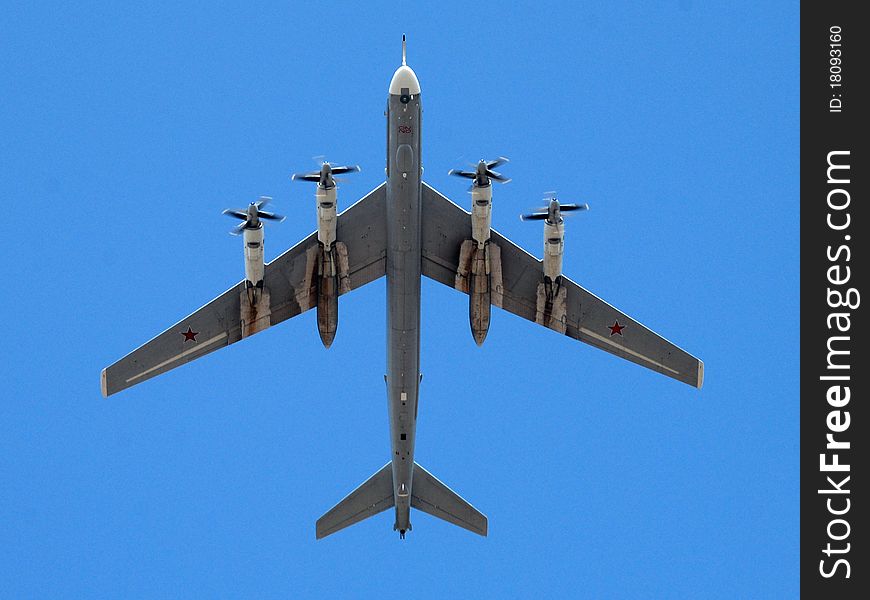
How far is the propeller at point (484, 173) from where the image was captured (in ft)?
155

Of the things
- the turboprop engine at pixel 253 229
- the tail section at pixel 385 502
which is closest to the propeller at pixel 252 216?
the turboprop engine at pixel 253 229

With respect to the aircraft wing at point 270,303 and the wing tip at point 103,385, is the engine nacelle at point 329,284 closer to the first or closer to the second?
the aircraft wing at point 270,303

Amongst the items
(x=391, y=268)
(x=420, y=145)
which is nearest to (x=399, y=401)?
(x=391, y=268)

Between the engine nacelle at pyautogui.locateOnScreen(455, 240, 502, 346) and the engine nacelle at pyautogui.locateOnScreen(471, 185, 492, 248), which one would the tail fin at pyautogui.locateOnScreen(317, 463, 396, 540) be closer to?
the engine nacelle at pyautogui.locateOnScreen(455, 240, 502, 346)

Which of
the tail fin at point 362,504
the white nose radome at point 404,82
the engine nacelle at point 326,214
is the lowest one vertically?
the tail fin at point 362,504

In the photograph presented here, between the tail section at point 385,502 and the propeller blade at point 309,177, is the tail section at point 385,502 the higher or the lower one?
the lower one

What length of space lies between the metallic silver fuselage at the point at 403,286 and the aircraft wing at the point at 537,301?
1849 mm

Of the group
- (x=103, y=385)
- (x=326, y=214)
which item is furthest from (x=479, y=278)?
(x=103, y=385)

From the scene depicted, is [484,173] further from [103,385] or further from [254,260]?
[103,385]

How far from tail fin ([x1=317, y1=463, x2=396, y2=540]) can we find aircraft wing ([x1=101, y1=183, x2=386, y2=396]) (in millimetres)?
6222
